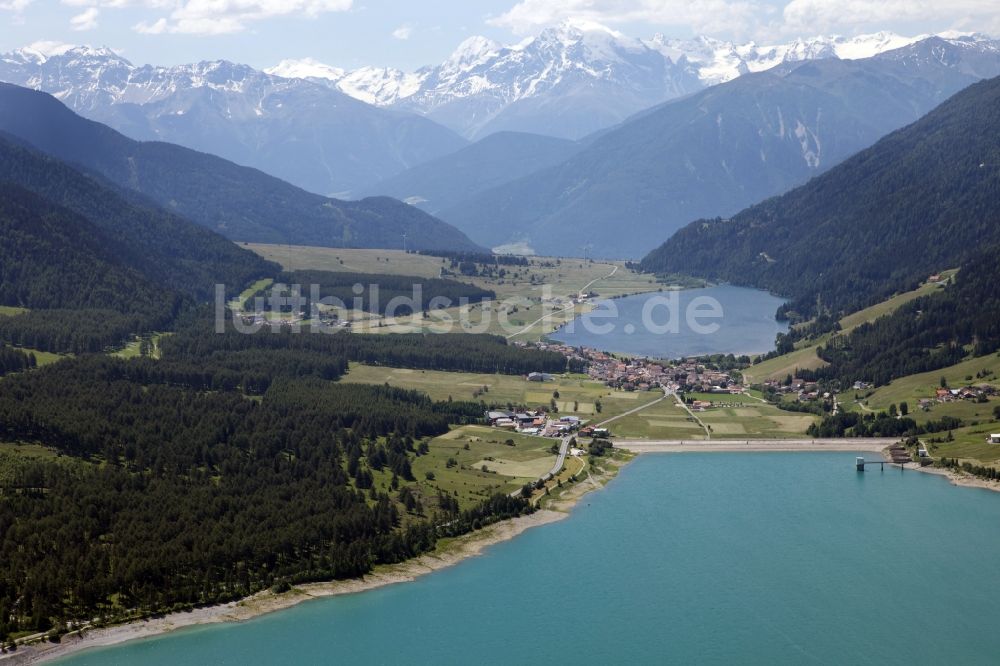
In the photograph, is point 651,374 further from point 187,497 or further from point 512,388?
point 187,497

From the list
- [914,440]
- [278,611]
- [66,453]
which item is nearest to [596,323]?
[914,440]

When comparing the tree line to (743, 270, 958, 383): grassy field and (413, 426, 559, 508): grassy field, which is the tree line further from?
(743, 270, 958, 383): grassy field

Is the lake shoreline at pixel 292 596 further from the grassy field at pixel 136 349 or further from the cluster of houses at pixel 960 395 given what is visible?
the grassy field at pixel 136 349

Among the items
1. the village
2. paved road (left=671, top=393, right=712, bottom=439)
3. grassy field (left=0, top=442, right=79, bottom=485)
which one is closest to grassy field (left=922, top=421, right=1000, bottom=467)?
paved road (left=671, top=393, right=712, bottom=439)

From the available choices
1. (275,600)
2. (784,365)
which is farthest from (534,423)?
(275,600)

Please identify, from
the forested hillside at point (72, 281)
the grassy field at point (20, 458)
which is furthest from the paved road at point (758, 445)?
the forested hillside at point (72, 281)

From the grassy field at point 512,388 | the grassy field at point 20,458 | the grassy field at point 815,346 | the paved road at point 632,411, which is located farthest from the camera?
the grassy field at point 815,346
